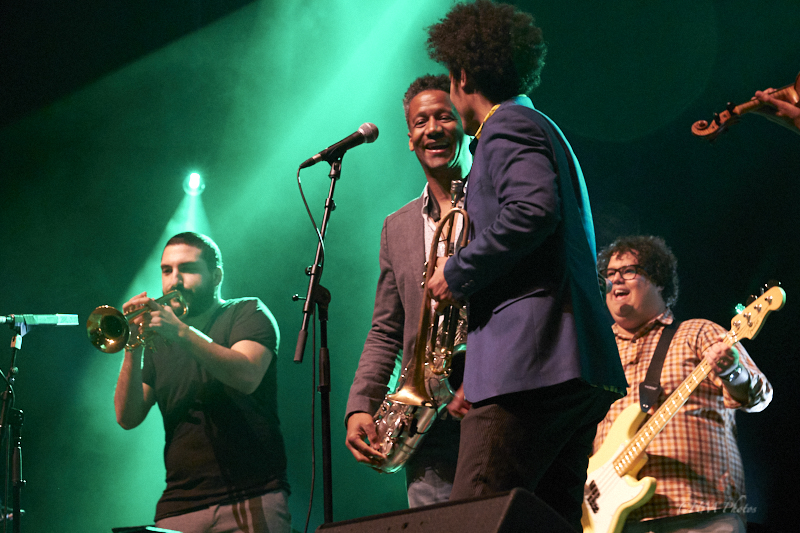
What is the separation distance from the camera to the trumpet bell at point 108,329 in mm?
3879

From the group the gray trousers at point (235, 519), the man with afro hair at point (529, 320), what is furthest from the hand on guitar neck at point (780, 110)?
the gray trousers at point (235, 519)

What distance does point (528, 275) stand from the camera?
1735 millimetres

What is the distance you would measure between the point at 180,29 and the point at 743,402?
563 cm

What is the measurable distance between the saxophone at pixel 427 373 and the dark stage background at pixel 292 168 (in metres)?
2.90

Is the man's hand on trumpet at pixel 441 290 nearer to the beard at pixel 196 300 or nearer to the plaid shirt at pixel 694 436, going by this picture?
the plaid shirt at pixel 694 436

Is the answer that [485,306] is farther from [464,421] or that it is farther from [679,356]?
[679,356]

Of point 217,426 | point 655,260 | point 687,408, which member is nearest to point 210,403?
Result: point 217,426

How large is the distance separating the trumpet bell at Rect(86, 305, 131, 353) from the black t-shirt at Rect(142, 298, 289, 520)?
20cm

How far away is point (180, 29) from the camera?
20.6 feet

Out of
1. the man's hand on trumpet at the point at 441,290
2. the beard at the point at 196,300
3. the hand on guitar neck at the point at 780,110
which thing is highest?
the hand on guitar neck at the point at 780,110

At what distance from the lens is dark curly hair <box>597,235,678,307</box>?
13.1 feet

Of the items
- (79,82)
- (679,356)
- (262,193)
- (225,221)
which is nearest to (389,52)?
(262,193)

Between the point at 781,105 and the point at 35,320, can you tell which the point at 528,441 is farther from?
the point at 35,320

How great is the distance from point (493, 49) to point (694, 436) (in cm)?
238
